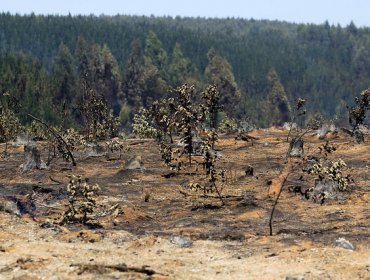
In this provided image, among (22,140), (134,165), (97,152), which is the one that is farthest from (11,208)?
(22,140)

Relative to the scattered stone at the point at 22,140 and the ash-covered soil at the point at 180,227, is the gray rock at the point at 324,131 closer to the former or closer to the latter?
the ash-covered soil at the point at 180,227

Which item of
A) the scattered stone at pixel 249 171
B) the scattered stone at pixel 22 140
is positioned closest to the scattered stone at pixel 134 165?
A: the scattered stone at pixel 249 171

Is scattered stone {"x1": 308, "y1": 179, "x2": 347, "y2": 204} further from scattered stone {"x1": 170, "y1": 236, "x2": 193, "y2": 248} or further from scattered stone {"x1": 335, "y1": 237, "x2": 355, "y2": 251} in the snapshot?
scattered stone {"x1": 170, "y1": 236, "x2": 193, "y2": 248}

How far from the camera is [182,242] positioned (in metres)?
14.9

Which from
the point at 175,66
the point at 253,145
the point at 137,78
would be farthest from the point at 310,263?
the point at 175,66

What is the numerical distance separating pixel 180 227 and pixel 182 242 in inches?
78.5

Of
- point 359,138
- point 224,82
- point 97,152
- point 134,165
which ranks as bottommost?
point 224,82

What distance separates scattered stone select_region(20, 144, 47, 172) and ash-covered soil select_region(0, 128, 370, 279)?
0.35 meters

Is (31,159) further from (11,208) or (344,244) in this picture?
(344,244)

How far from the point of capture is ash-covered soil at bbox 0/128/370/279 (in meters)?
12.6

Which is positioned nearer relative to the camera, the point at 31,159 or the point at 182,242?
the point at 182,242

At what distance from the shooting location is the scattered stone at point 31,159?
26.0 metres

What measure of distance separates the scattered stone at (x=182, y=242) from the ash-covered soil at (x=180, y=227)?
0.03 metres

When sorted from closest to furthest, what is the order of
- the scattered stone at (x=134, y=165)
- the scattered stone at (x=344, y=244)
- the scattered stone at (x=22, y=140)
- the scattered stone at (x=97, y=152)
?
the scattered stone at (x=344, y=244)
the scattered stone at (x=134, y=165)
the scattered stone at (x=97, y=152)
the scattered stone at (x=22, y=140)
